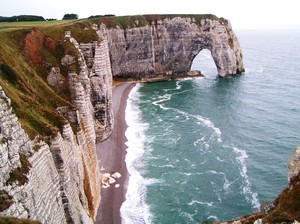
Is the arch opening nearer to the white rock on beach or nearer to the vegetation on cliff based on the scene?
the vegetation on cliff

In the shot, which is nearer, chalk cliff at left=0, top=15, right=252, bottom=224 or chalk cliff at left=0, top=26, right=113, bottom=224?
chalk cliff at left=0, top=26, right=113, bottom=224

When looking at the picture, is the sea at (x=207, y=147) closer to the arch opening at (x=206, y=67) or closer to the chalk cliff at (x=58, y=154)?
the chalk cliff at (x=58, y=154)

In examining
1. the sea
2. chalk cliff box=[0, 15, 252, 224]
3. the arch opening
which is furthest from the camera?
the arch opening

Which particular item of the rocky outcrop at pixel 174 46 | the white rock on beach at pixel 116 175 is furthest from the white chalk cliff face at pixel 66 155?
the rocky outcrop at pixel 174 46

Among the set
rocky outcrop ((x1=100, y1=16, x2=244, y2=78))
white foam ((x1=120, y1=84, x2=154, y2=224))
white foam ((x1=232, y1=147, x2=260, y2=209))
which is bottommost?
white foam ((x1=232, y1=147, x2=260, y2=209))

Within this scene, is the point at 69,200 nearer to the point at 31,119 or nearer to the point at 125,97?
the point at 31,119

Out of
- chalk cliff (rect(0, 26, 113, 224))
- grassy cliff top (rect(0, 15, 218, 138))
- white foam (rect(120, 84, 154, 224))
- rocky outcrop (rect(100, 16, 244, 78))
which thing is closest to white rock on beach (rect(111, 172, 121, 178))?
white foam (rect(120, 84, 154, 224))
